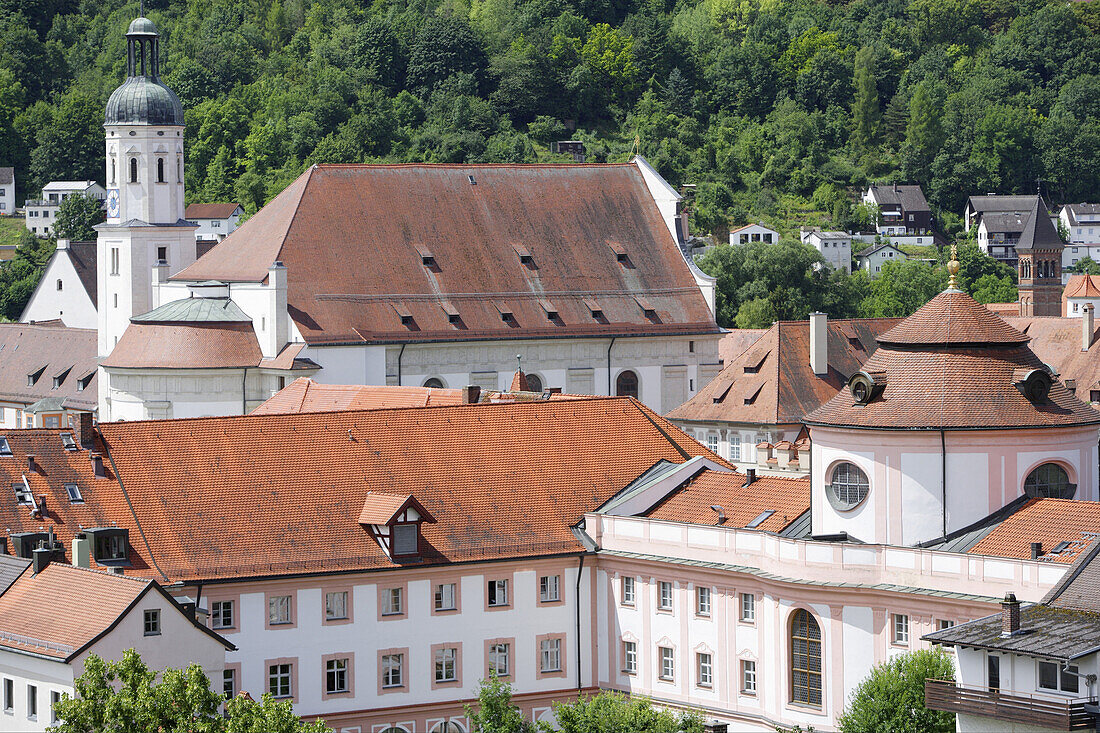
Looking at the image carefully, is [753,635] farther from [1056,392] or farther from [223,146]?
[223,146]

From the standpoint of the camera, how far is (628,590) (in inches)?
2347

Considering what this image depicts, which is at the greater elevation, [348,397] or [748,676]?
[348,397]

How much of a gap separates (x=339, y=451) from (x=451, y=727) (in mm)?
7232

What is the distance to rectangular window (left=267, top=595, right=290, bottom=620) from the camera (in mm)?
56062

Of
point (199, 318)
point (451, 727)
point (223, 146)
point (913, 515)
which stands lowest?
point (451, 727)

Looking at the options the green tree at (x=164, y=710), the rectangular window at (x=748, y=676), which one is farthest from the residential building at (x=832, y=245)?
the green tree at (x=164, y=710)

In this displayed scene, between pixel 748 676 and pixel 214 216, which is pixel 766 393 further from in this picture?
pixel 214 216

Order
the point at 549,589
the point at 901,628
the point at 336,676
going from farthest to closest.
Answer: the point at 549,589 → the point at 336,676 → the point at 901,628

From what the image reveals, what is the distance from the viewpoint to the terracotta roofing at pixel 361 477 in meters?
56.4

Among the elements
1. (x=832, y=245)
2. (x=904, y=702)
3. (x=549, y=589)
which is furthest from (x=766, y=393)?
(x=832, y=245)

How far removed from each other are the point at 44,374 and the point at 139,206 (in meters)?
19.7

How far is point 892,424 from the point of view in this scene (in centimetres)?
5509

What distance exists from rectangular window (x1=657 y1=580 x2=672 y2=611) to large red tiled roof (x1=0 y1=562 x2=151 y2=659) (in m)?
13.7

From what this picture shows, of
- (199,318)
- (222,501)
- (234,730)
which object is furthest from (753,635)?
(199,318)
